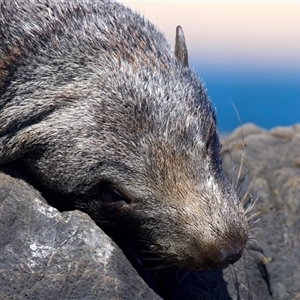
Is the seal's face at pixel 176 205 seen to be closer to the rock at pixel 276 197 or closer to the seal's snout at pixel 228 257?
the seal's snout at pixel 228 257

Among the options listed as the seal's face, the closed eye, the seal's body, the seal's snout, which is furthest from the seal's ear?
the seal's snout

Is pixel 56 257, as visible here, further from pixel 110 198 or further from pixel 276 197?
pixel 276 197

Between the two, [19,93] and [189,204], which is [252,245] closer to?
[189,204]

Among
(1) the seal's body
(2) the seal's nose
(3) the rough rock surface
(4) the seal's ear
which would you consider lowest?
(3) the rough rock surface

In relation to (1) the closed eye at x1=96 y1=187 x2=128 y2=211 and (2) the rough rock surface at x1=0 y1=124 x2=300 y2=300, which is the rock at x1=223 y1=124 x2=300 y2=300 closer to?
(2) the rough rock surface at x1=0 y1=124 x2=300 y2=300

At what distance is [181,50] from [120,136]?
1059mm

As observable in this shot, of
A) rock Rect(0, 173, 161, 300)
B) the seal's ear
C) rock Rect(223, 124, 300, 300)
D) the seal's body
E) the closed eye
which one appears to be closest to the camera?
rock Rect(0, 173, 161, 300)

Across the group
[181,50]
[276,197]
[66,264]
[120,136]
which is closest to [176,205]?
[120,136]

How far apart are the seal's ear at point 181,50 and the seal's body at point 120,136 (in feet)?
0.57

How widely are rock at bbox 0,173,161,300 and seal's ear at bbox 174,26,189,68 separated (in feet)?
4.63

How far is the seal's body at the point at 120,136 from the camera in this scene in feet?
15.0

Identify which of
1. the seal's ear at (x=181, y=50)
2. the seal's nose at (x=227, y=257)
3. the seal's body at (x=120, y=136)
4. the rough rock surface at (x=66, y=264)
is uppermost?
the seal's ear at (x=181, y=50)

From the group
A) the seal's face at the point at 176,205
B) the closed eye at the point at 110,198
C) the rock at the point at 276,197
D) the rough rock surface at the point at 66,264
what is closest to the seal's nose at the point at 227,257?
the seal's face at the point at 176,205

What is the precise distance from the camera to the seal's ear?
5340mm
